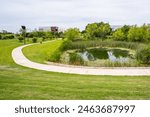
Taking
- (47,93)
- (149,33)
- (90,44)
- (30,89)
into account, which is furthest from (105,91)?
(149,33)

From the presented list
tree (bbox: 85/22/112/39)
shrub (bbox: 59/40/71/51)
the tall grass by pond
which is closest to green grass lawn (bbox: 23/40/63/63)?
shrub (bbox: 59/40/71/51)

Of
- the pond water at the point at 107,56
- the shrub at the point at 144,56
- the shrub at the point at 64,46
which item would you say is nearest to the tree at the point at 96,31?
the shrub at the point at 64,46

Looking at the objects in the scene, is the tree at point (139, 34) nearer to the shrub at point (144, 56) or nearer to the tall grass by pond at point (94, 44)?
the tall grass by pond at point (94, 44)

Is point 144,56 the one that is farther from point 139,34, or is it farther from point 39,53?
point 139,34

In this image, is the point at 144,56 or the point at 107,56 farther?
the point at 107,56

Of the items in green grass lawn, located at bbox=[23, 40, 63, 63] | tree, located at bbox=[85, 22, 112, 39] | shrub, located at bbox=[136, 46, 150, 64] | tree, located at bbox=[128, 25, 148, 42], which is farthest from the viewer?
tree, located at bbox=[85, 22, 112, 39]

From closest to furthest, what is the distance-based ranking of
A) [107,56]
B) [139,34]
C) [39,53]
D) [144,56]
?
[144,56] → [39,53] → [107,56] → [139,34]

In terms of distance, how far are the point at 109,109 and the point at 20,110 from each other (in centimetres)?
174

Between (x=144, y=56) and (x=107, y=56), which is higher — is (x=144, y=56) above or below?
above

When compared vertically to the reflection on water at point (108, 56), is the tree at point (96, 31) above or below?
above

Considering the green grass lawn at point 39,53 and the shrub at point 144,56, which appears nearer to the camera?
the shrub at point 144,56

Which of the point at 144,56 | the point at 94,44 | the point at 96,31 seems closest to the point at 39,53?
the point at 144,56

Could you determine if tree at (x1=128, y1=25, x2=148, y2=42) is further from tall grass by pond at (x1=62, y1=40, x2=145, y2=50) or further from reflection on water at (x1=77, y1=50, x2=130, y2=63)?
reflection on water at (x1=77, y1=50, x2=130, y2=63)

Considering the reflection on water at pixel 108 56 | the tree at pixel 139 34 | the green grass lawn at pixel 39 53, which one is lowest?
the reflection on water at pixel 108 56
